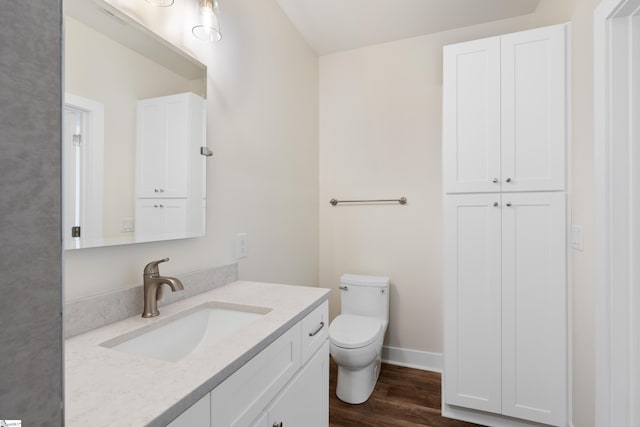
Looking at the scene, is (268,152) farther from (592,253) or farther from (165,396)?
(592,253)

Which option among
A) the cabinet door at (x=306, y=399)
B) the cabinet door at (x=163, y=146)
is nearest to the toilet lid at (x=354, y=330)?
the cabinet door at (x=306, y=399)

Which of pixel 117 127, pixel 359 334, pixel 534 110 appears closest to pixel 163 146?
pixel 117 127

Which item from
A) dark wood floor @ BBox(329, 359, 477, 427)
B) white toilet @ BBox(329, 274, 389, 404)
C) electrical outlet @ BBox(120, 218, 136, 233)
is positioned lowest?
dark wood floor @ BBox(329, 359, 477, 427)

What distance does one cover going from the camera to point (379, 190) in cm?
253

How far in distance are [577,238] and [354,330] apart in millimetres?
1338

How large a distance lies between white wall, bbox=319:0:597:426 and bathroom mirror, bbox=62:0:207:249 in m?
1.53

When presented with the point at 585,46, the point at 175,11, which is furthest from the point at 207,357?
the point at 585,46

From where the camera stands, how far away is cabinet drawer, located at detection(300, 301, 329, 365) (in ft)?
3.58

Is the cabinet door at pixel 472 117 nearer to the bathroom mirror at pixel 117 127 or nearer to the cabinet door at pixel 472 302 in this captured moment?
the cabinet door at pixel 472 302

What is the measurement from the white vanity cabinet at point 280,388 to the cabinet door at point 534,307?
1114mm

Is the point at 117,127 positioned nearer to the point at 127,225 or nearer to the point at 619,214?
the point at 127,225

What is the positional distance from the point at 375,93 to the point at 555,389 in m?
2.27

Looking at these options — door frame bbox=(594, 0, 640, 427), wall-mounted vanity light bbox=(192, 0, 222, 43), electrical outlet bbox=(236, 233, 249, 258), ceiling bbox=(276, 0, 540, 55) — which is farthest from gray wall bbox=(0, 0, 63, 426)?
ceiling bbox=(276, 0, 540, 55)

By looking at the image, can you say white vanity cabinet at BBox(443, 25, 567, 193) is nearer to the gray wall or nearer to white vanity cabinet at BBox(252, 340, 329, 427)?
white vanity cabinet at BBox(252, 340, 329, 427)
